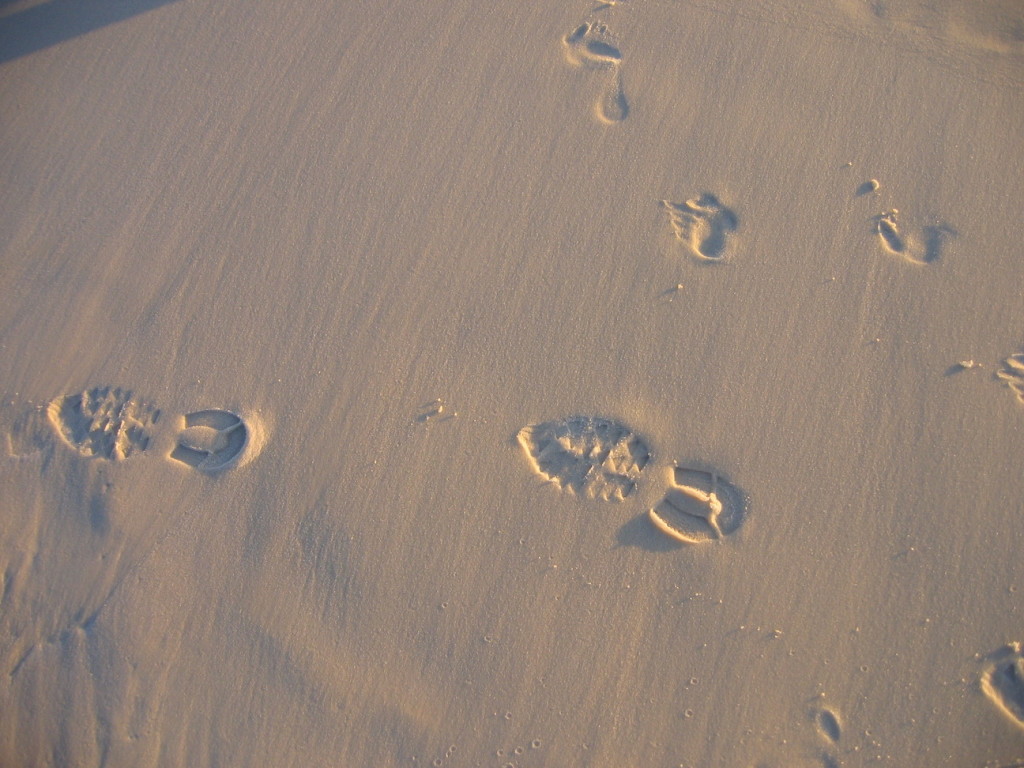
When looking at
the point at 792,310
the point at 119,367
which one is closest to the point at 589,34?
the point at 792,310

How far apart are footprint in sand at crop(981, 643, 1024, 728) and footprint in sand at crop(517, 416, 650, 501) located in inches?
58.7

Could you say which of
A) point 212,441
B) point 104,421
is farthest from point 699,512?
point 104,421

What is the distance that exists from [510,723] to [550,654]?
0.29 meters

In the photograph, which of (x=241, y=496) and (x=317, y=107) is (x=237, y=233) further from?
(x=241, y=496)

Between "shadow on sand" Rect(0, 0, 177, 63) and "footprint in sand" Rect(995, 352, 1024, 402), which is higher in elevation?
"shadow on sand" Rect(0, 0, 177, 63)

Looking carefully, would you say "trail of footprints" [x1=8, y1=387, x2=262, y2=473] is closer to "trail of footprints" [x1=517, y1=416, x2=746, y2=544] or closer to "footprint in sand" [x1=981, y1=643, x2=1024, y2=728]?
"trail of footprints" [x1=517, y1=416, x2=746, y2=544]

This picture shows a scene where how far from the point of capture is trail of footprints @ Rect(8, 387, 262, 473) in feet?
8.91

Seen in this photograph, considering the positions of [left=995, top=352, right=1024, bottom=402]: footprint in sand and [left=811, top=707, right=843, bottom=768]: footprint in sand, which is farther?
[left=995, top=352, right=1024, bottom=402]: footprint in sand

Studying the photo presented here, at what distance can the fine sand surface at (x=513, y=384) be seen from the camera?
2449 mm

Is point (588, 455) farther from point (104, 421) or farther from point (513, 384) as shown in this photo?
point (104, 421)

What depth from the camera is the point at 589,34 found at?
10.3 feet

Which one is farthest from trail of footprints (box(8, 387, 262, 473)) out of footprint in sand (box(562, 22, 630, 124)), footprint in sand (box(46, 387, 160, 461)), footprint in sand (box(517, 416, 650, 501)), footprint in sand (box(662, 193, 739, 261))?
footprint in sand (box(562, 22, 630, 124))

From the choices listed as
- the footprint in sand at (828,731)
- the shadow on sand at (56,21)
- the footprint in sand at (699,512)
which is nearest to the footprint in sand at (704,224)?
the footprint in sand at (699,512)

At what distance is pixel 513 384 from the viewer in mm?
2730
